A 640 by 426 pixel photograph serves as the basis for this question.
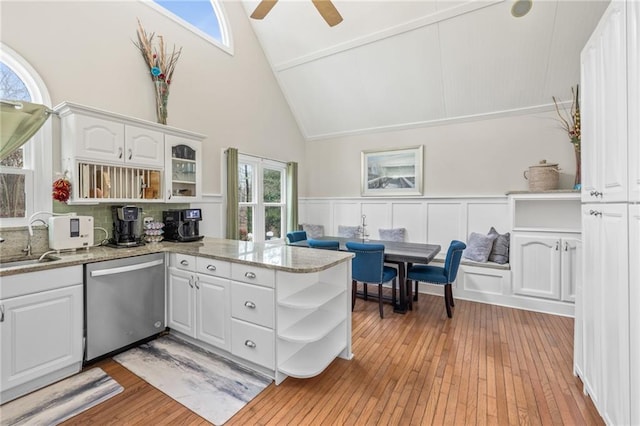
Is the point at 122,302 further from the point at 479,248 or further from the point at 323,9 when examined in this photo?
the point at 479,248

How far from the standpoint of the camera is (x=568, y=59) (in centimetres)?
348

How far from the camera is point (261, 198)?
4.88 m

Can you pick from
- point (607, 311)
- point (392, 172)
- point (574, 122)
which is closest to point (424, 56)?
point (392, 172)

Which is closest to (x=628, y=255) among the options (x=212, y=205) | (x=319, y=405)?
(x=319, y=405)

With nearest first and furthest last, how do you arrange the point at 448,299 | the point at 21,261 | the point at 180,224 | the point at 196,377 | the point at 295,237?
the point at 196,377 < the point at 21,261 < the point at 180,224 < the point at 448,299 < the point at 295,237

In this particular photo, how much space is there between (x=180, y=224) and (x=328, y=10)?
8.72ft

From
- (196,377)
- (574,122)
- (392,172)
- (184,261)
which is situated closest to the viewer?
(196,377)

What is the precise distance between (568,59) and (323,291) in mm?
4151

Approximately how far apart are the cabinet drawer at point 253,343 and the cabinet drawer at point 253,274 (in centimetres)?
34

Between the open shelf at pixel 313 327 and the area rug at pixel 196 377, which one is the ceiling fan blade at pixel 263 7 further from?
the area rug at pixel 196 377

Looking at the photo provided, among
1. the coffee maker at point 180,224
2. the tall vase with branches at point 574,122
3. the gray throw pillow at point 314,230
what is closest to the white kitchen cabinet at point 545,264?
the tall vase with branches at point 574,122

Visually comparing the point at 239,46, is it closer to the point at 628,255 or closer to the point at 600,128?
the point at 600,128

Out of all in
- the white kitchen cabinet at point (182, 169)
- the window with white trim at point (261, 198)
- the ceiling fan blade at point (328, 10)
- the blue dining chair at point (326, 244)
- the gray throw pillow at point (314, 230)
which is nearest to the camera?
the ceiling fan blade at point (328, 10)

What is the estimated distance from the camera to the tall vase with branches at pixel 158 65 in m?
3.12
